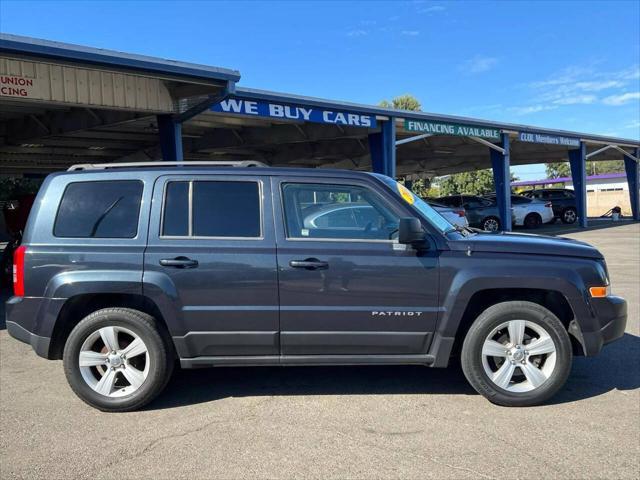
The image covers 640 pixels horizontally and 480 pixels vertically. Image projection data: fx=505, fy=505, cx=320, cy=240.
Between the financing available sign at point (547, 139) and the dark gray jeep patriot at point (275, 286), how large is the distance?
18488mm

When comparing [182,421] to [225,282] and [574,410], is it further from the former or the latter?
[574,410]

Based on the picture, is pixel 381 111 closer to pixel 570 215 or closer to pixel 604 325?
pixel 604 325

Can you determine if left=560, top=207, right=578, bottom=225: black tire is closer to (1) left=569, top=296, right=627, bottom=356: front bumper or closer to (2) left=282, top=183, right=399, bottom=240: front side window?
(1) left=569, top=296, right=627, bottom=356: front bumper

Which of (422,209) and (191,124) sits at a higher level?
Answer: (191,124)

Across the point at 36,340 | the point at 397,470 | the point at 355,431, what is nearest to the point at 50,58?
the point at 36,340

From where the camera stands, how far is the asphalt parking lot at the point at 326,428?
310 cm

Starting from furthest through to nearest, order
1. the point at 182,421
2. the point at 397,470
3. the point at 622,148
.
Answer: the point at 622,148, the point at 182,421, the point at 397,470

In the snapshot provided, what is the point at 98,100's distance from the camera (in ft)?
29.9

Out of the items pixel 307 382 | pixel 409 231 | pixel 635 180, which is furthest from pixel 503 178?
pixel 409 231

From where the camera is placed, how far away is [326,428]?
3611 mm

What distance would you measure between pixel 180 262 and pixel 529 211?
2340 centimetres

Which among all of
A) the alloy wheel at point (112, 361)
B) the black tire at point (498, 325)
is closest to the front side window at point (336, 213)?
the black tire at point (498, 325)

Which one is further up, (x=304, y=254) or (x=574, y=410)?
(x=304, y=254)

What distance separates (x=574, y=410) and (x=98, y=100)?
347 inches
